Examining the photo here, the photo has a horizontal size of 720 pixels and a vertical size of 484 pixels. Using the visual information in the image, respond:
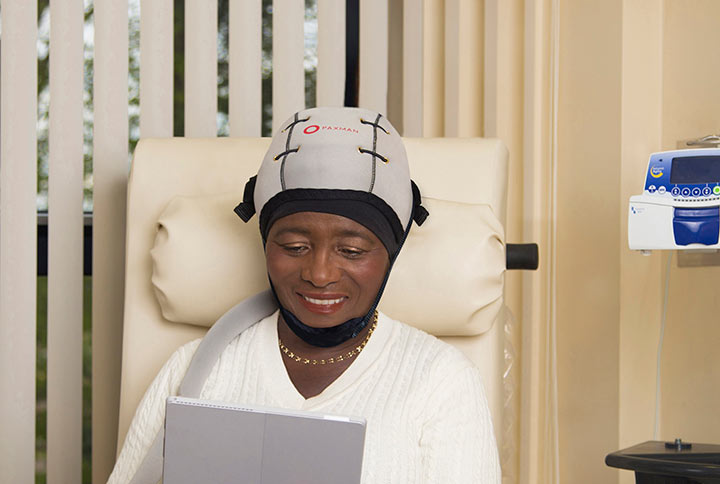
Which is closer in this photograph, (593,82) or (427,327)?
(427,327)

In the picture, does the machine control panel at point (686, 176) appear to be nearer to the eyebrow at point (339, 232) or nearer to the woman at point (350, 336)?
the woman at point (350, 336)

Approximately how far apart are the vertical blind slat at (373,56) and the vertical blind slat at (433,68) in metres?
0.11

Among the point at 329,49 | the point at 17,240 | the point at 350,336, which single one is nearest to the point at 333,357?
the point at 350,336

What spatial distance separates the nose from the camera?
1.08 meters

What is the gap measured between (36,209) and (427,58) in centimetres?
103

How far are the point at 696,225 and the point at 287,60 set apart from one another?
1.01m

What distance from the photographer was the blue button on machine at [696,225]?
1.48 meters

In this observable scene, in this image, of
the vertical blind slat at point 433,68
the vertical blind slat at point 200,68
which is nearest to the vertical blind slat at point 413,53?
the vertical blind slat at point 433,68

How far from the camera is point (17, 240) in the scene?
1717 millimetres

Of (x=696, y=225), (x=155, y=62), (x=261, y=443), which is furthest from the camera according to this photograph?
(x=155, y=62)

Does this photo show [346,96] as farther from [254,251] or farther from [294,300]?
[294,300]

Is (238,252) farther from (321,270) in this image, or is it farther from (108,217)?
(108,217)

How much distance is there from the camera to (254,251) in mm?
1341

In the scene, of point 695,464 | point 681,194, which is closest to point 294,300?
point 695,464
